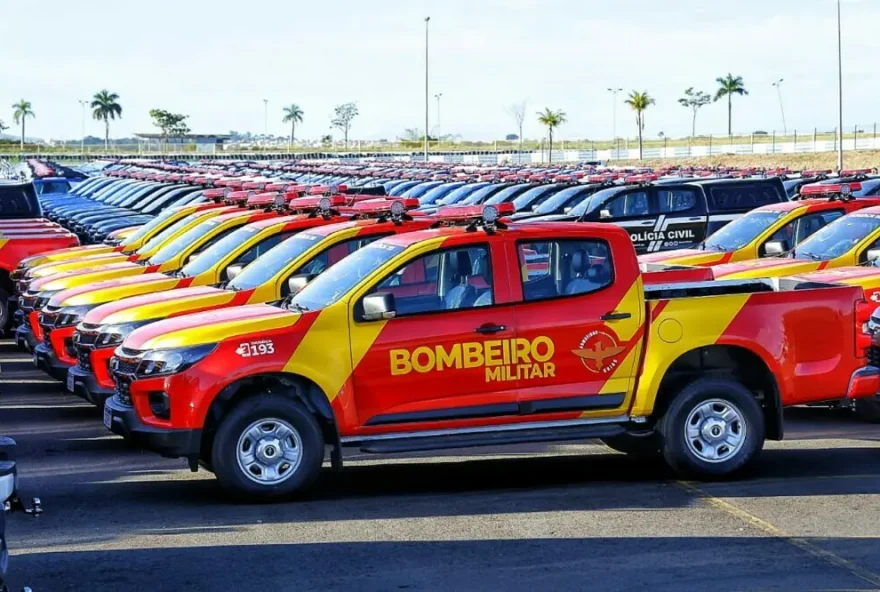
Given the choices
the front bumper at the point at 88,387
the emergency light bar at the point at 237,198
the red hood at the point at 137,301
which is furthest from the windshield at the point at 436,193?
the front bumper at the point at 88,387

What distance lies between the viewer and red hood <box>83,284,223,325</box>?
477 inches

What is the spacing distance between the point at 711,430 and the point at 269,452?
303 cm

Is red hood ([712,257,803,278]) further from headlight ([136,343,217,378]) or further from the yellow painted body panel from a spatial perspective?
headlight ([136,343,217,378])

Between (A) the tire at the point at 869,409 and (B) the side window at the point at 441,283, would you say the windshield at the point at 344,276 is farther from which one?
(A) the tire at the point at 869,409

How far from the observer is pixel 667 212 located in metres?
23.5

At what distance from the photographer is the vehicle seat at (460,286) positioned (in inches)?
373

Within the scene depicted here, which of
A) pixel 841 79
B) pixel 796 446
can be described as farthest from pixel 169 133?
pixel 796 446

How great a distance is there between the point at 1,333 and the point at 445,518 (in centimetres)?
1208

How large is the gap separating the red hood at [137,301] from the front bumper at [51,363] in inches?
39.5

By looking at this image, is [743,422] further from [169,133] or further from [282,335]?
[169,133]

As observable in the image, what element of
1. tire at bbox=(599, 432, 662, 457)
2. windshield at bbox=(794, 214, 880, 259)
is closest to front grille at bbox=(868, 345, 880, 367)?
tire at bbox=(599, 432, 662, 457)

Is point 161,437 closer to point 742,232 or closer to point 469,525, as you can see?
point 469,525

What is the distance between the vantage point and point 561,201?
87.4 ft

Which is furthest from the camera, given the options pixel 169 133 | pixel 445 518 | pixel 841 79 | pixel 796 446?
Result: pixel 169 133
